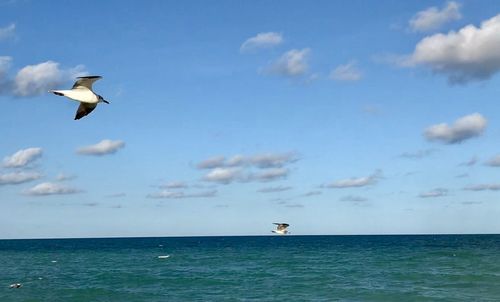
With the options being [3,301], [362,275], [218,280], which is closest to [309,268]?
[362,275]

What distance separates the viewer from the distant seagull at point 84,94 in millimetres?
11680

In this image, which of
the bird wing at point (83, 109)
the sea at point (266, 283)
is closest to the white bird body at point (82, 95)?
the bird wing at point (83, 109)

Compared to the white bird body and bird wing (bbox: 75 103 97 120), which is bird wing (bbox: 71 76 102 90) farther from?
bird wing (bbox: 75 103 97 120)

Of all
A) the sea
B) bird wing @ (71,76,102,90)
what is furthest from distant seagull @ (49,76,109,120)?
the sea

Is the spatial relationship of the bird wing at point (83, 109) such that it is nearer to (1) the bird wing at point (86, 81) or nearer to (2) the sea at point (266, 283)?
(1) the bird wing at point (86, 81)

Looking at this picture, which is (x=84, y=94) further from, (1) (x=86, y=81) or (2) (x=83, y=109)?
(2) (x=83, y=109)

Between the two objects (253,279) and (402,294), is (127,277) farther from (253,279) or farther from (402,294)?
(402,294)

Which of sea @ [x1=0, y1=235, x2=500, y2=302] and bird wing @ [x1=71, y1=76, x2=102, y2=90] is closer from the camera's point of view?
bird wing @ [x1=71, y1=76, x2=102, y2=90]

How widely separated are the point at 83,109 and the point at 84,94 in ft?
2.23

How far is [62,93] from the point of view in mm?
11203

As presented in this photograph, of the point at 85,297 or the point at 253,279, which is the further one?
the point at 253,279

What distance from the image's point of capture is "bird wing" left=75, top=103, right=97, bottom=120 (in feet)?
40.6

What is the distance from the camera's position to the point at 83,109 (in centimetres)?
1246

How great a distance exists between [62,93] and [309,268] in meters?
56.9
